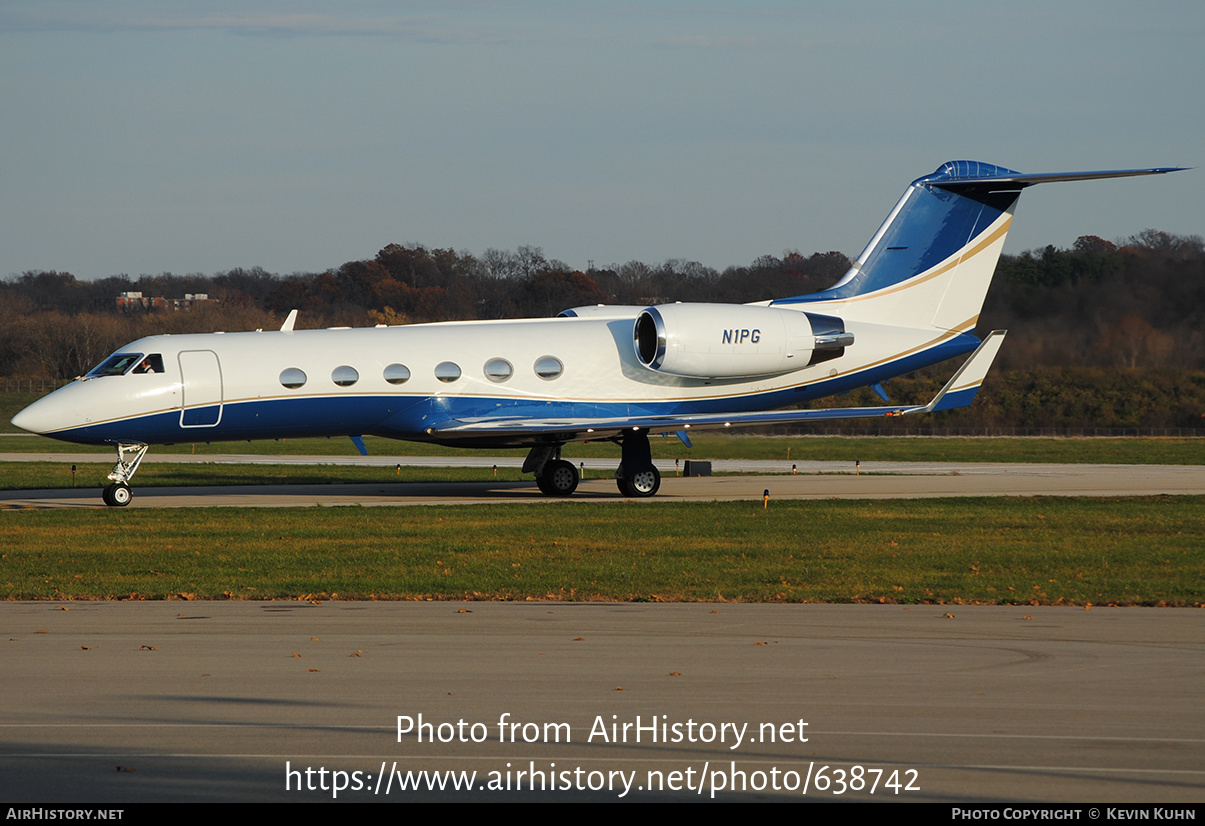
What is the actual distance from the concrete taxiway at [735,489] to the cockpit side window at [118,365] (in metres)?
2.76

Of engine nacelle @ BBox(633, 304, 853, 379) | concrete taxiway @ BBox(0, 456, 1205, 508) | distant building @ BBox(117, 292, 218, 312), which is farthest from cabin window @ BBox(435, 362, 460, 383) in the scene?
distant building @ BBox(117, 292, 218, 312)

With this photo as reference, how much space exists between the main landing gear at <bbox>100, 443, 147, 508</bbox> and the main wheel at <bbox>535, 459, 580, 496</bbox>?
864 centimetres

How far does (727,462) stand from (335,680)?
1360 inches

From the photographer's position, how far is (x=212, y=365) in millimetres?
24844

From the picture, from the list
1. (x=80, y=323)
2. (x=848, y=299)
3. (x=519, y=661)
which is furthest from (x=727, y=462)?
(x=80, y=323)

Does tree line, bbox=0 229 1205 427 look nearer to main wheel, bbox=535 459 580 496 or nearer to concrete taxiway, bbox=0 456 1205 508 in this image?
concrete taxiway, bbox=0 456 1205 508

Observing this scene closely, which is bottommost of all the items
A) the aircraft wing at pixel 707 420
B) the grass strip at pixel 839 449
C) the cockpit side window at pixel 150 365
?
the grass strip at pixel 839 449

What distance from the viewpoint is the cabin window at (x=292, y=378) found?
82.3 feet

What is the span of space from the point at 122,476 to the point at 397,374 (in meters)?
5.94

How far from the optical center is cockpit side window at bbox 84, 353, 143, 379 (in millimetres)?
24531

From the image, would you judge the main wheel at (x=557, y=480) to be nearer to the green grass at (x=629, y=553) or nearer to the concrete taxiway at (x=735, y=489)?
the concrete taxiway at (x=735, y=489)

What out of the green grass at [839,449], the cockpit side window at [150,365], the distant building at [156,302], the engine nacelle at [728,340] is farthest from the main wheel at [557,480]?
the distant building at [156,302]

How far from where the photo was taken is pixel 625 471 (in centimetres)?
Answer: 2747

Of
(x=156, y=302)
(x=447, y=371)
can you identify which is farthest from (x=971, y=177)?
(x=156, y=302)
